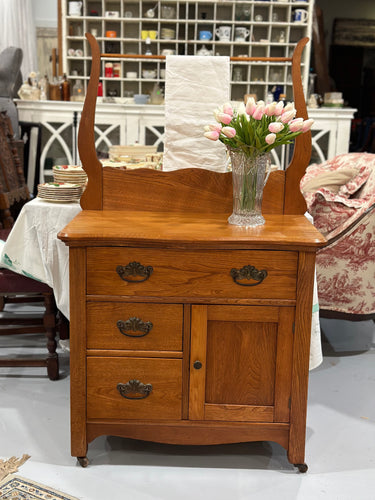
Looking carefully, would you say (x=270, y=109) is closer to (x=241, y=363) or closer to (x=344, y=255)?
(x=241, y=363)

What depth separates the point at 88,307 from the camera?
1.91 meters

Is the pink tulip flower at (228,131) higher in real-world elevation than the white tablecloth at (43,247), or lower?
higher

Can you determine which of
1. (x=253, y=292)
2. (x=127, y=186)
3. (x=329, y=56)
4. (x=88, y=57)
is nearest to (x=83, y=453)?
(x=253, y=292)

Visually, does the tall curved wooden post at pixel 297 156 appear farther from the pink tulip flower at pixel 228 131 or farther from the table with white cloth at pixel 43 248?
the table with white cloth at pixel 43 248

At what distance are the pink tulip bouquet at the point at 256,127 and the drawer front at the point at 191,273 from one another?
1.23 ft

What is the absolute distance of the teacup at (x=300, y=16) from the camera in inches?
272

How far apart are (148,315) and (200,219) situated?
0.41 m

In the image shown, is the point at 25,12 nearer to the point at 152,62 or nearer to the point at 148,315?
the point at 152,62

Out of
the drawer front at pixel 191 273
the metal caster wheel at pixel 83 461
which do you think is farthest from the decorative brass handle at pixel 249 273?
the metal caster wheel at pixel 83 461

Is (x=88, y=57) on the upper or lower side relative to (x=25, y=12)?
lower

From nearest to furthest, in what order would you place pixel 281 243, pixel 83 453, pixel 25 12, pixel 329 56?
pixel 281 243 → pixel 83 453 → pixel 25 12 → pixel 329 56

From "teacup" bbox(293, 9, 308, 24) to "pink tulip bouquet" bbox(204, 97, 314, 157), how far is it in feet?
18.3

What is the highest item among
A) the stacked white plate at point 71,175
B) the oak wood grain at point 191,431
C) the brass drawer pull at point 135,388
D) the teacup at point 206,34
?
the teacup at point 206,34

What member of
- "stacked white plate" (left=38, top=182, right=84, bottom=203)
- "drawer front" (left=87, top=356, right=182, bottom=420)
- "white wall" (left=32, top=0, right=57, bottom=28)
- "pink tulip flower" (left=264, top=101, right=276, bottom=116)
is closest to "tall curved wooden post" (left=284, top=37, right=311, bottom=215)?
"pink tulip flower" (left=264, top=101, right=276, bottom=116)
